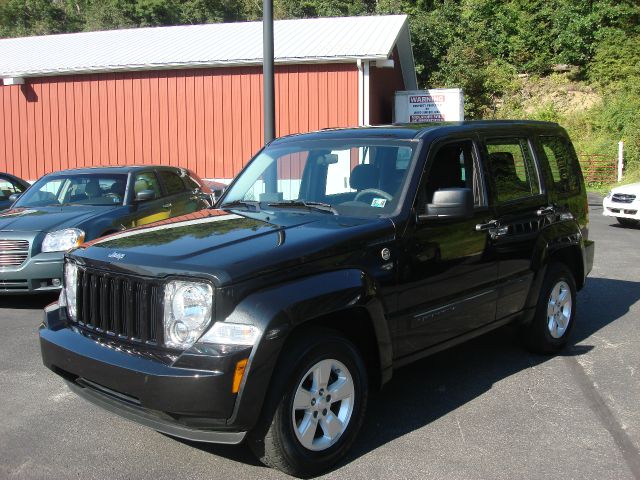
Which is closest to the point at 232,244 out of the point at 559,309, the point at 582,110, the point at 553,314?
the point at 553,314

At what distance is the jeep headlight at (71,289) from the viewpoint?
3.85 m

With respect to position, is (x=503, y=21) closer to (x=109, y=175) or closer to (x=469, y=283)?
(x=109, y=175)

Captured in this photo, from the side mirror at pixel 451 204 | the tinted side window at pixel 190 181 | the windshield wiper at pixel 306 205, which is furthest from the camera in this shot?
the tinted side window at pixel 190 181

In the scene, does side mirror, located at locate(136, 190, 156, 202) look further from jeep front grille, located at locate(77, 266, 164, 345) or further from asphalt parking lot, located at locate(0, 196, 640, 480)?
jeep front grille, located at locate(77, 266, 164, 345)

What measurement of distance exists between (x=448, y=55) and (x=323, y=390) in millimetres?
31478

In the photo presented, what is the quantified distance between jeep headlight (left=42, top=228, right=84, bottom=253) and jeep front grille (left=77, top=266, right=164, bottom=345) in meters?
3.69

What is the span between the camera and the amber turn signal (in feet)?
10.2

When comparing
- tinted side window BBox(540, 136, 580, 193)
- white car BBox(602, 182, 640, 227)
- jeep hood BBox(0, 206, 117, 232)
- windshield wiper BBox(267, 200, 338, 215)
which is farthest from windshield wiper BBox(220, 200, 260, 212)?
white car BBox(602, 182, 640, 227)

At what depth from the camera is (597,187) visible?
24469 mm

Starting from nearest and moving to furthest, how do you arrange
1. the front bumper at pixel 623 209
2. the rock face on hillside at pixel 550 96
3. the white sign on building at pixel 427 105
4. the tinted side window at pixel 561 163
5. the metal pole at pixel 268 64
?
the tinted side window at pixel 561 163, the metal pole at pixel 268 64, the front bumper at pixel 623 209, the white sign on building at pixel 427 105, the rock face on hillside at pixel 550 96

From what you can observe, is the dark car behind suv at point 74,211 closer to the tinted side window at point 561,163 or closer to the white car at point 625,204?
the tinted side window at point 561,163

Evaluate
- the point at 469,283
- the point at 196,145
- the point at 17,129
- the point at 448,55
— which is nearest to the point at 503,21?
the point at 448,55

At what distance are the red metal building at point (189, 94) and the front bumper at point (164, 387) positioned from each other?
13072mm

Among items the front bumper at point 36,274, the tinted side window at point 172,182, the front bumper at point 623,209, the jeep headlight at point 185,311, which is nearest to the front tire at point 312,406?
the jeep headlight at point 185,311
